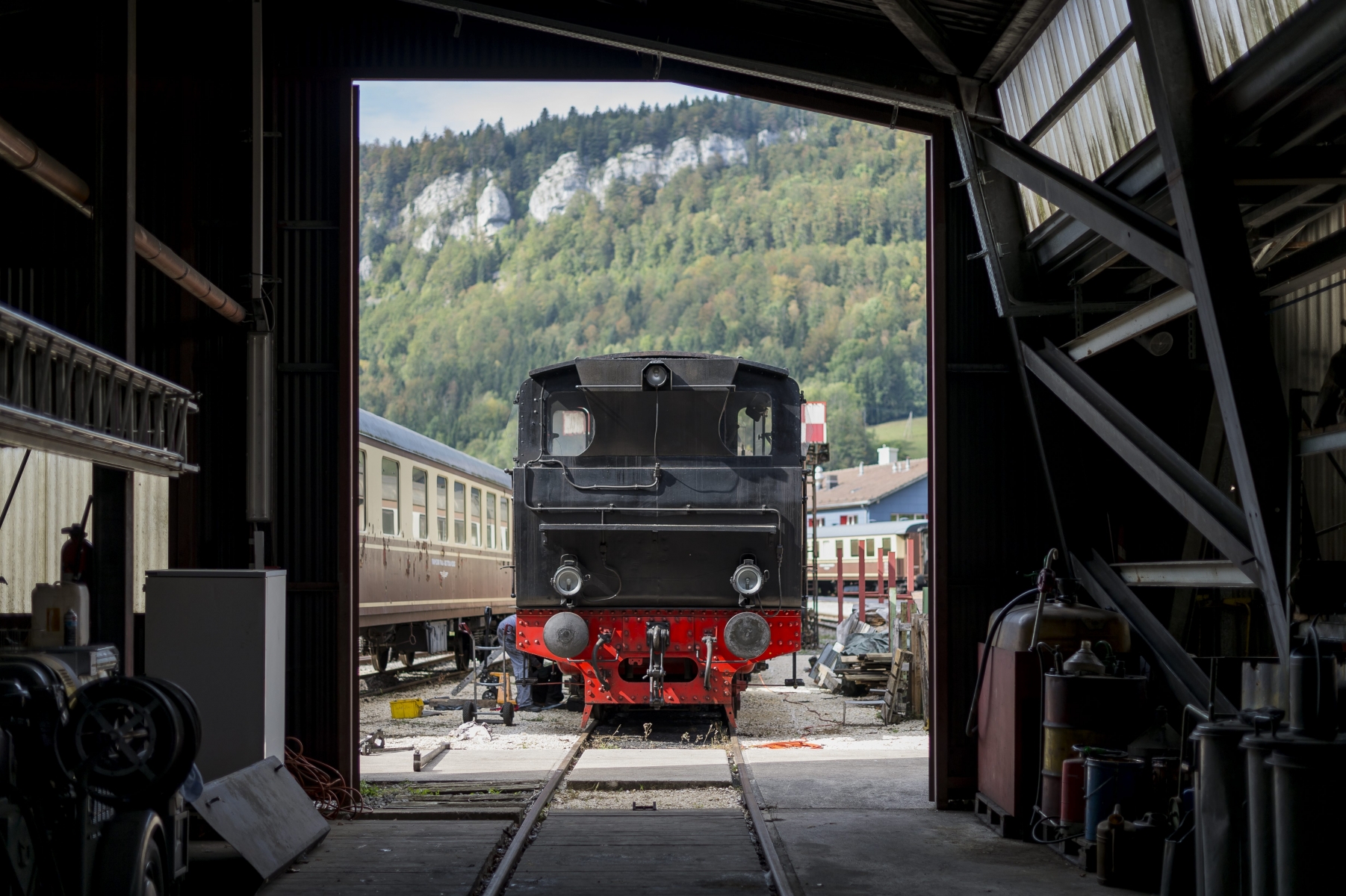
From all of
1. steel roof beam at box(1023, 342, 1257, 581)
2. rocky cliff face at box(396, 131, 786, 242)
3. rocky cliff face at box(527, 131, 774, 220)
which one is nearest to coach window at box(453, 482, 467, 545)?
steel roof beam at box(1023, 342, 1257, 581)

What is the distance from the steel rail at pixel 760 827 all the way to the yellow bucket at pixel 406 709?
394 cm

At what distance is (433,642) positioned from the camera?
710 inches

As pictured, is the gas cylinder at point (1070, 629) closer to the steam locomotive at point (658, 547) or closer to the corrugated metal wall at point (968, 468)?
the corrugated metal wall at point (968, 468)

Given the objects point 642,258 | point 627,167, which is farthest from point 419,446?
point 627,167

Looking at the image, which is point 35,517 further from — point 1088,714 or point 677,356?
point 1088,714

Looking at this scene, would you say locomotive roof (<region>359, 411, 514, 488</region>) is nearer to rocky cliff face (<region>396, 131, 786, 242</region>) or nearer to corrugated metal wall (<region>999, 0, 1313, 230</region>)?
corrugated metal wall (<region>999, 0, 1313, 230</region>)

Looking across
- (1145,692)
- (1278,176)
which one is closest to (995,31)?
(1278,176)

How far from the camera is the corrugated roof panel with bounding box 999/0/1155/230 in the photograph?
6.74 m

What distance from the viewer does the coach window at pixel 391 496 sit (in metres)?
15.4

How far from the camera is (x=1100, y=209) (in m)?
6.72

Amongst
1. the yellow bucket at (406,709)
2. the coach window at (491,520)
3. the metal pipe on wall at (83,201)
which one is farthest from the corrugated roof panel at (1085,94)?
the coach window at (491,520)

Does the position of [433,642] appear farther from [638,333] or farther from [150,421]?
[638,333]

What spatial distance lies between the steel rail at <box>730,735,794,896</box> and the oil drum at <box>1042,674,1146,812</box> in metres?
1.69

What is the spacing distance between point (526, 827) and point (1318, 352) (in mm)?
6184
